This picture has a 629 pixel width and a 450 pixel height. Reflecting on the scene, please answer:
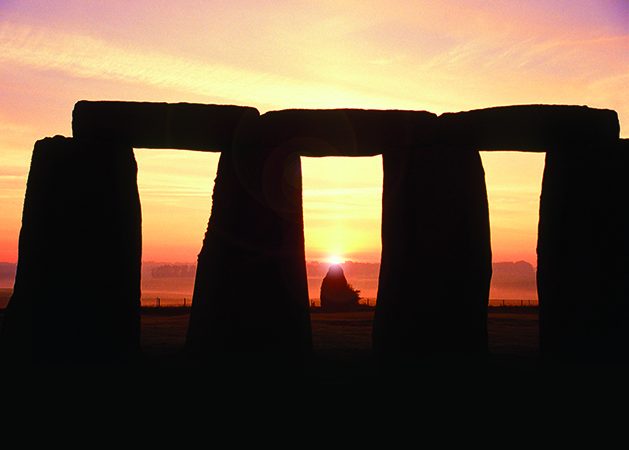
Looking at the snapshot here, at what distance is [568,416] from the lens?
857cm

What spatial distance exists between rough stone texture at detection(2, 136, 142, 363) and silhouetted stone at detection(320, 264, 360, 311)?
13.8m

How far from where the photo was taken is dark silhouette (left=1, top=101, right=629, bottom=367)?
11430 millimetres

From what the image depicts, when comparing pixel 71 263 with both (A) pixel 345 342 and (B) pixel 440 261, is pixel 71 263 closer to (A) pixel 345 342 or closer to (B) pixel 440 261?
(A) pixel 345 342

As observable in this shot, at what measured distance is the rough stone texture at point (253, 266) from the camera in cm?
1142

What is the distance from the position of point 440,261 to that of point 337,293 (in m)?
14.3

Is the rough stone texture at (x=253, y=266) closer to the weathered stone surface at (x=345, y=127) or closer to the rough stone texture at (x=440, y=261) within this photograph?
the weathered stone surface at (x=345, y=127)

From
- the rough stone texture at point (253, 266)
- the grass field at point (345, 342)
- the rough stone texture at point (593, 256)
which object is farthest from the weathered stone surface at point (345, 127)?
the grass field at point (345, 342)

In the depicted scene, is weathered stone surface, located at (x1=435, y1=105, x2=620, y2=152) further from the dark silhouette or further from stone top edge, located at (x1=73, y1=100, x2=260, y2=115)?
stone top edge, located at (x1=73, y1=100, x2=260, y2=115)

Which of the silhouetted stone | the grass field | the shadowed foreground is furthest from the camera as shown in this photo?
the silhouetted stone

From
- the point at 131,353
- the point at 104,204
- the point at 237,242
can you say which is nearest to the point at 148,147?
the point at 104,204

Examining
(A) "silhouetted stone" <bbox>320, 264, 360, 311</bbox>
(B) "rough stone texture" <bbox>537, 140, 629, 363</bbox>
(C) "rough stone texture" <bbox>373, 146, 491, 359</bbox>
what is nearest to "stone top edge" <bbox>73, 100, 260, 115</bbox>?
(C) "rough stone texture" <bbox>373, 146, 491, 359</bbox>

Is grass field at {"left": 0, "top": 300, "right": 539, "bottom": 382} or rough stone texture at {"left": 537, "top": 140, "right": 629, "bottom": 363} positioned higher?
rough stone texture at {"left": 537, "top": 140, "right": 629, "bottom": 363}

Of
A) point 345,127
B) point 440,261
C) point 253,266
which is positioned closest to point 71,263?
point 253,266

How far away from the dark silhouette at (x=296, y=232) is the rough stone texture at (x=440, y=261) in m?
0.02
